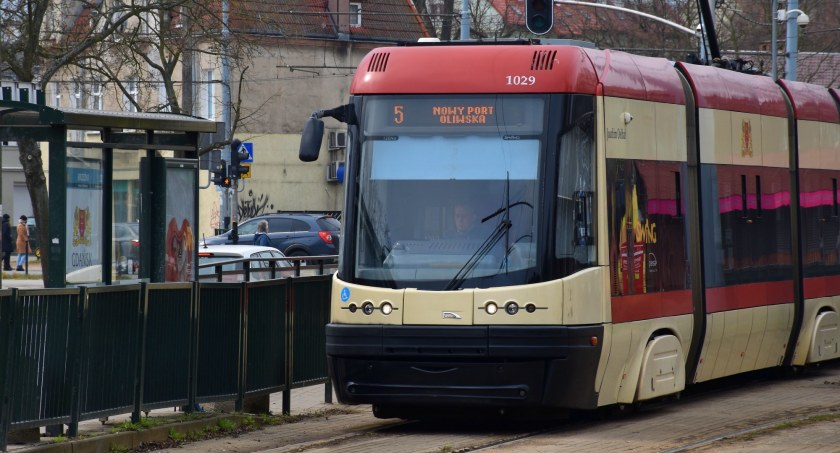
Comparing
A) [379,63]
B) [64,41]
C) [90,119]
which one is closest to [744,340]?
[379,63]

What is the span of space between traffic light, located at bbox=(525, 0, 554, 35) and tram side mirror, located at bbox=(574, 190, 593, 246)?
770cm

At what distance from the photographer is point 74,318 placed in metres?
10.6

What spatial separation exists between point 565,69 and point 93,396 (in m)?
4.26

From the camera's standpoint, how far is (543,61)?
39.0 ft

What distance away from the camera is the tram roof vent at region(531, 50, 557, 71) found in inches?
467

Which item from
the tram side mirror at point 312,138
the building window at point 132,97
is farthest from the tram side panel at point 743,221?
the building window at point 132,97

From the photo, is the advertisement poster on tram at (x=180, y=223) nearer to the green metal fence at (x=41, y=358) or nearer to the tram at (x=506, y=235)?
the tram at (x=506, y=235)

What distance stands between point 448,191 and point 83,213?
2940mm

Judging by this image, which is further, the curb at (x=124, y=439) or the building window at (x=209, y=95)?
the building window at (x=209, y=95)

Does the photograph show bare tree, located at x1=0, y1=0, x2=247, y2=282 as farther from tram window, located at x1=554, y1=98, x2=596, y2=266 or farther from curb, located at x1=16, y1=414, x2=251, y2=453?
tram window, located at x1=554, y1=98, x2=596, y2=266

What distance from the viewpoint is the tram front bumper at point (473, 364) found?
1134cm

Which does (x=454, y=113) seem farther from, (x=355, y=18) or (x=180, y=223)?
(x=355, y=18)

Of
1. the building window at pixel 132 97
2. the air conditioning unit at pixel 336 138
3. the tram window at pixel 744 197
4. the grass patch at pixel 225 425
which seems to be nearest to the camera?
the grass patch at pixel 225 425

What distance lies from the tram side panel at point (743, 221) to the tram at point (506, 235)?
809 millimetres
